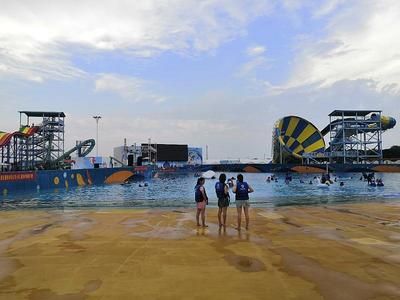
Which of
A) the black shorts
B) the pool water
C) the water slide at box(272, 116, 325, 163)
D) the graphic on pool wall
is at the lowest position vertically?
the pool water

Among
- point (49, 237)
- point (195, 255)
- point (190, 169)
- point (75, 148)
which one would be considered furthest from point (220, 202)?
point (190, 169)

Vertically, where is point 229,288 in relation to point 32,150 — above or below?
below

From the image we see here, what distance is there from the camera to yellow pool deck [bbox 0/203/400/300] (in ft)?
20.4

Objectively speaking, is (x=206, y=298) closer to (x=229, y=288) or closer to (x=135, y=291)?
(x=229, y=288)

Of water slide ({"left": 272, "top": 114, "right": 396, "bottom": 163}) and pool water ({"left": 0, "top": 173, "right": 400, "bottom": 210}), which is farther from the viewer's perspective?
water slide ({"left": 272, "top": 114, "right": 396, "bottom": 163})

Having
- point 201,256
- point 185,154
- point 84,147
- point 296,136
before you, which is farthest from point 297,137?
point 201,256

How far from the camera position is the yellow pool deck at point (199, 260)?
6.22 m

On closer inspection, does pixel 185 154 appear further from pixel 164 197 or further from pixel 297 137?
pixel 164 197

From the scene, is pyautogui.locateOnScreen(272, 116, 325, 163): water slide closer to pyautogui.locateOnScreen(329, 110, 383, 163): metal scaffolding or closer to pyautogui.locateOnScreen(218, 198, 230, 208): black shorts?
pyautogui.locateOnScreen(329, 110, 383, 163): metal scaffolding

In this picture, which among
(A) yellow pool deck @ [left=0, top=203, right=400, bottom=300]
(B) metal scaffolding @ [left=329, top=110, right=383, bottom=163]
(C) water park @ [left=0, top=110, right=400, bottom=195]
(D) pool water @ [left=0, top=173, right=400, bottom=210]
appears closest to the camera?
(A) yellow pool deck @ [left=0, top=203, right=400, bottom=300]

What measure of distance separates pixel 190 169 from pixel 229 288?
123 metres

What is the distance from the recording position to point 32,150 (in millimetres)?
73062

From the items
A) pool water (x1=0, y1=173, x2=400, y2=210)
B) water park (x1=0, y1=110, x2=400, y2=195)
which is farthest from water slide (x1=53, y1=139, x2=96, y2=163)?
pool water (x1=0, y1=173, x2=400, y2=210)

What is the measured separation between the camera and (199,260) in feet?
27.0
